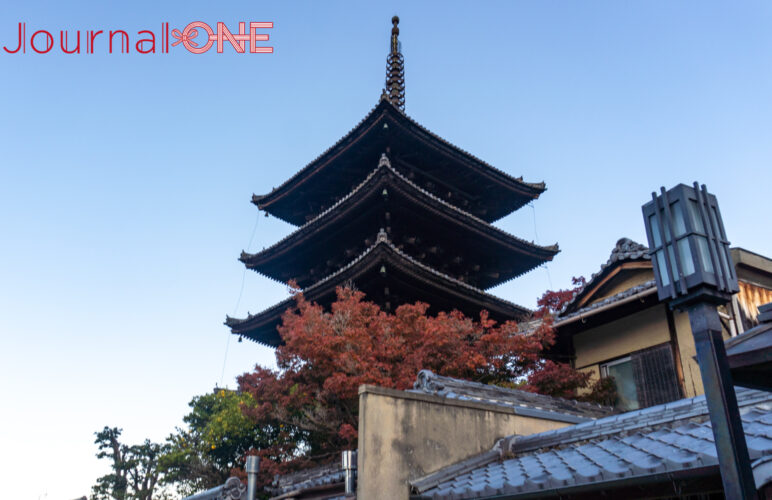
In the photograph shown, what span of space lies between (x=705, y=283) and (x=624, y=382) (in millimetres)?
11033

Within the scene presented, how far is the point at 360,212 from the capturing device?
19.2 meters

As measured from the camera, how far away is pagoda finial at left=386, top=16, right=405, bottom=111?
2616 cm

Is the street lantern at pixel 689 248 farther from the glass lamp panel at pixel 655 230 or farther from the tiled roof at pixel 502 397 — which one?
the tiled roof at pixel 502 397

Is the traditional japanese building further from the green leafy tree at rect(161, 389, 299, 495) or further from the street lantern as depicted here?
the street lantern

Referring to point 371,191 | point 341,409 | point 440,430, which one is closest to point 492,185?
point 371,191

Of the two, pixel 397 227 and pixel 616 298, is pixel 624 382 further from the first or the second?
pixel 397 227

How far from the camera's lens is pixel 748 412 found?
5117 mm

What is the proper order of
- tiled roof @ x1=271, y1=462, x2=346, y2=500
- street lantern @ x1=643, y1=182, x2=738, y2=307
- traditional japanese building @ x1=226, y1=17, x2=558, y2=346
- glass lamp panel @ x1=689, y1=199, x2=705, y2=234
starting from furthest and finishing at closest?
traditional japanese building @ x1=226, y1=17, x2=558, y2=346, tiled roof @ x1=271, y1=462, x2=346, y2=500, glass lamp panel @ x1=689, y1=199, x2=705, y2=234, street lantern @ x1=643, y1=182, x2=738, y2=307

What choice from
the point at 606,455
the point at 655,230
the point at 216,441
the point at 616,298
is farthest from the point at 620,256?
the point at 216,441

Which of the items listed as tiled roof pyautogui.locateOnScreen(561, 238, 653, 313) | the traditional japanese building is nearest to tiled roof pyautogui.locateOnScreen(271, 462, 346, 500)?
the traditional japanese building

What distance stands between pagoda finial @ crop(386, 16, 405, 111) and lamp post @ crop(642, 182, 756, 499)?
76.7 feet

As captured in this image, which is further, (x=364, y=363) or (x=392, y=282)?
(x=392, y=282)

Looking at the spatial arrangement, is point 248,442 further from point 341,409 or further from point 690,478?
point 690,478

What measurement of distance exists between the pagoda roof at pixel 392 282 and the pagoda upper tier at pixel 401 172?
449cm
